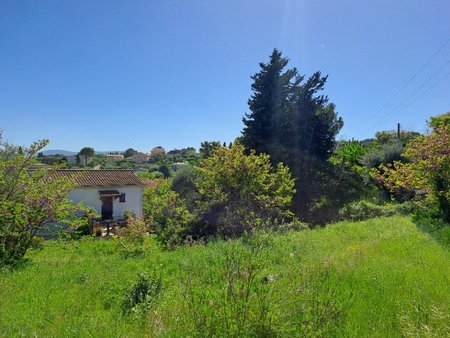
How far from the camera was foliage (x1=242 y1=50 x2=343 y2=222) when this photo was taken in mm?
20750

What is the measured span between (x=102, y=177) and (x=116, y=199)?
2.23 meters

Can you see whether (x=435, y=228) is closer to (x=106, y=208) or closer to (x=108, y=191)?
(x=108, y=191)

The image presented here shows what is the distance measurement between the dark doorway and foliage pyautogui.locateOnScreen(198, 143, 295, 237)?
15596 millimetres

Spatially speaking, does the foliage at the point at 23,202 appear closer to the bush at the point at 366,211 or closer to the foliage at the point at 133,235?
the foliage at the point at 133,235

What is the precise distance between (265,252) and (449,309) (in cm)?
395

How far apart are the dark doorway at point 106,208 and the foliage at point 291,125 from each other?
12495mm

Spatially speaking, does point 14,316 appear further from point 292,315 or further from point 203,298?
point 292,315

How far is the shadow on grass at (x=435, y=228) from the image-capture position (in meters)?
6.96

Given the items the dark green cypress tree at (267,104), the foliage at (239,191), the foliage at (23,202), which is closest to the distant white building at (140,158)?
the dark green cypress tree at (267,104)

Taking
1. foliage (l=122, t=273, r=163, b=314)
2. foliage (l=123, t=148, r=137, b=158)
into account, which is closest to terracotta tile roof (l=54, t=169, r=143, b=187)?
foliage (l=122, t=273, r=163, b=314)

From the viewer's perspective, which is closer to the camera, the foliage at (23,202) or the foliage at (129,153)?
the foliage at (23,202)

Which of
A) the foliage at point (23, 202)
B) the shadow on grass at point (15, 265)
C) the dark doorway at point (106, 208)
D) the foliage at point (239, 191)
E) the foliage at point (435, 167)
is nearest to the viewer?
the shadow on grass at point (15, 265)

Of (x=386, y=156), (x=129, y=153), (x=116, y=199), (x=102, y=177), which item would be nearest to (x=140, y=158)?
(x=129, y=153)

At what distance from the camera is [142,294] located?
4.54 meters
